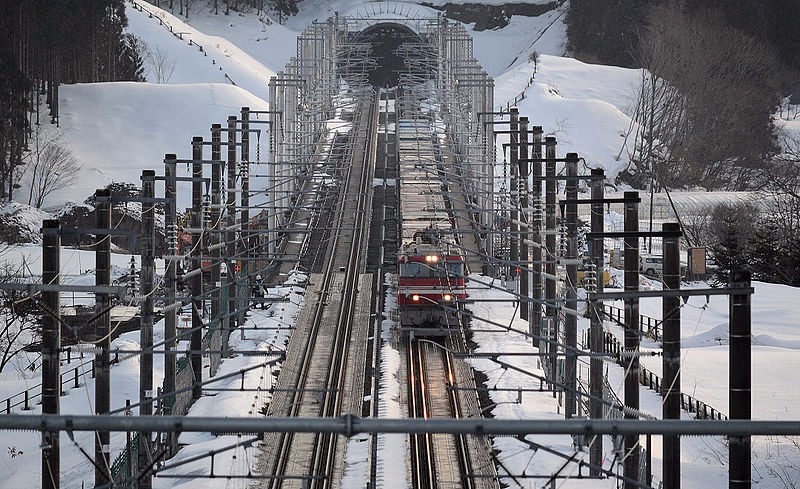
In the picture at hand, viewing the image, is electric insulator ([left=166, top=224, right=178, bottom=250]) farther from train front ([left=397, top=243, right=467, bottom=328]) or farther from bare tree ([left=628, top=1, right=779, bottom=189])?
bare tree ([left=628, top=1, right=779, bottom=189])

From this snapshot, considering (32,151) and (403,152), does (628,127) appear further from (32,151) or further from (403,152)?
(32,151)

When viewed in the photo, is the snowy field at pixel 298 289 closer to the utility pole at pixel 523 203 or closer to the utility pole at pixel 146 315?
the utility pole at pixel 523 203

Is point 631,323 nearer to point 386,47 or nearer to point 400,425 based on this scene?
point 400,425

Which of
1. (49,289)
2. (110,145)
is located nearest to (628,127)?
(110,145)

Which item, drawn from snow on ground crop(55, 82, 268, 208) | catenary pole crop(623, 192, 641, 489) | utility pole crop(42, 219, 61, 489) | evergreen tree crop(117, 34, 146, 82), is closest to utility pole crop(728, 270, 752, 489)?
catenary pole crop(623, 192, 641, 489)

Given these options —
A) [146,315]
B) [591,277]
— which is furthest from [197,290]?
[591,277]
